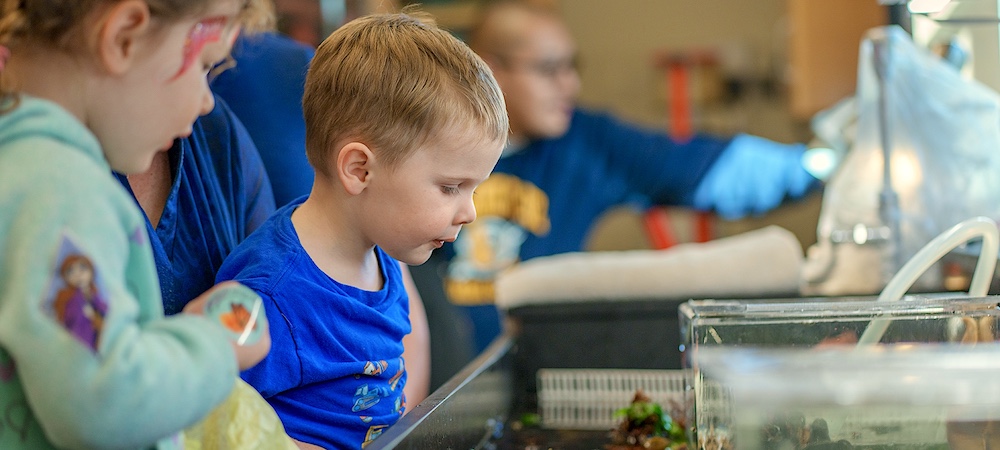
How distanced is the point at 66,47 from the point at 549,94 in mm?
1887

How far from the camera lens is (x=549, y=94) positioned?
2.32m

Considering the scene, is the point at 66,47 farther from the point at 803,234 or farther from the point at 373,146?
the point at 803,234

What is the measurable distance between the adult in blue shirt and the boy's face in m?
1.40

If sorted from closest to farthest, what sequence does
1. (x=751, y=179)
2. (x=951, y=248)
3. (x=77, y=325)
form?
1. (x=77, y=325)
2. (x=951, y=248)
3. (x=751, y=179)

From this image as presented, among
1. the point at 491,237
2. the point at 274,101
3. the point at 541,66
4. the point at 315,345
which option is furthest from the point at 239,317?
the point at 541,66

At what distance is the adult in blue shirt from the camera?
213 cm

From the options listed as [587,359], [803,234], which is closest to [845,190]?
[587,359]

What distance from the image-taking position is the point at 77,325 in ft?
1.38

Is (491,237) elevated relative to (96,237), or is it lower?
lower

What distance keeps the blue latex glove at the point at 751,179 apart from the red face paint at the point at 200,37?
1712mm

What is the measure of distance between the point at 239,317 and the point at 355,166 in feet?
0.81

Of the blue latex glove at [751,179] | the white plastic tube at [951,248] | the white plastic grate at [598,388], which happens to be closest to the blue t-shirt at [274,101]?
the white plastic grate at [598,388]

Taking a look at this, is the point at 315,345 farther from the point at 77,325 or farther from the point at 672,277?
the point at 672,277

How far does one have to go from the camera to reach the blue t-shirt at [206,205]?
0.74 m
